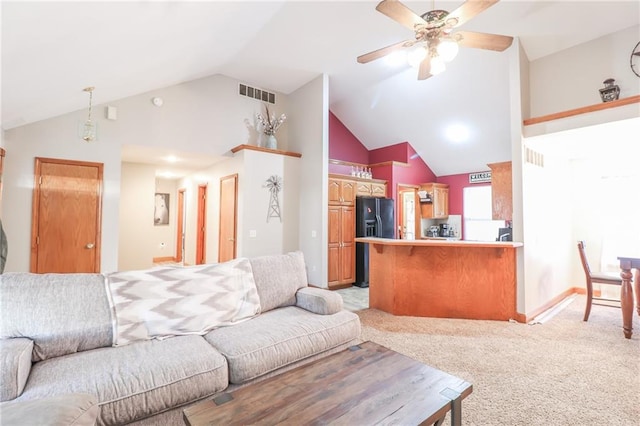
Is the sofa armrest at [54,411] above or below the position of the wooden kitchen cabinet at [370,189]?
below

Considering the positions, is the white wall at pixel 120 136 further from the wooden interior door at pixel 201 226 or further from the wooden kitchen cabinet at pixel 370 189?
the wooden interior door at pixel 201 226

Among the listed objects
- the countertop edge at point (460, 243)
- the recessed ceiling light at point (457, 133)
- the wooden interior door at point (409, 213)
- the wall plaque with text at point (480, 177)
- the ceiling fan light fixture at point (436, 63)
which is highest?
the recessed ceiling light at point (457, 133)

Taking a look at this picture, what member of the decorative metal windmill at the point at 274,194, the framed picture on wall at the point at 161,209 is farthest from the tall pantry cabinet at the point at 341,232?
the framed picture on wall at the point at 161,209

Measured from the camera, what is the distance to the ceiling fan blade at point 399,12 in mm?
2057

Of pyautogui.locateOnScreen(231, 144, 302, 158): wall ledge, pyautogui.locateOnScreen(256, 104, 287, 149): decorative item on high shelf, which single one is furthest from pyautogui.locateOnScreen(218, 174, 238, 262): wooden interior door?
pyautogui.locateOnScreen(256, 104, 287, 149): decorative item on high shelf

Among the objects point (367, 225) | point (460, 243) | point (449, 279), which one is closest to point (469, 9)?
point (460, 243)

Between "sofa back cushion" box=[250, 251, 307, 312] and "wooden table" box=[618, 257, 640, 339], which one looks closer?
"sofa back cushion" box=[250, 251, 307, 312]

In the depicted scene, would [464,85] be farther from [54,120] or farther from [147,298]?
[54,120]

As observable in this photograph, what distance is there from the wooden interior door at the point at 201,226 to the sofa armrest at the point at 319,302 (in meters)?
4.57

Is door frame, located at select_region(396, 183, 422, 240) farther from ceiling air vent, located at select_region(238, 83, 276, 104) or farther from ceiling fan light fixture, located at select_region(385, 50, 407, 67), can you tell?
ceiling air vent, located at select_region(238, 83, 276, 104)

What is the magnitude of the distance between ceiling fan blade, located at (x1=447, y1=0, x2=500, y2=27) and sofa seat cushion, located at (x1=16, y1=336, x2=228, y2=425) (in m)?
2.81

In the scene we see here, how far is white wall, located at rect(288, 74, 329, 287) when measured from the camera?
4922mm

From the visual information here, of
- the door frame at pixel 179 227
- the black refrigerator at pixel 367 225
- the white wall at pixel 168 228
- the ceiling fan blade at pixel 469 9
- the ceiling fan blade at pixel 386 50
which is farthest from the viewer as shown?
the white wall at pixel 168 228

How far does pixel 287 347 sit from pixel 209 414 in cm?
77
